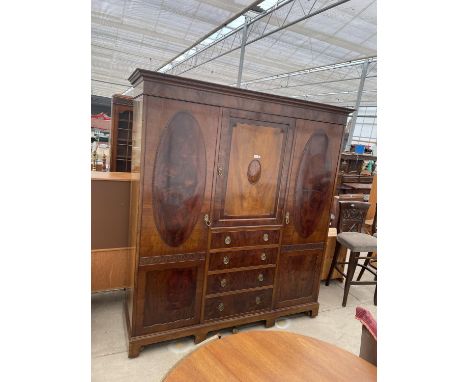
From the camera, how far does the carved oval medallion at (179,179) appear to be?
1.92 m

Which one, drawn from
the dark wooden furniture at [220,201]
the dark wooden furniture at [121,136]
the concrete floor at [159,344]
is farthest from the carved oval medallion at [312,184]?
the dark wooden furniture at [121,136]

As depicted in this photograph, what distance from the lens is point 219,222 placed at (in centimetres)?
219

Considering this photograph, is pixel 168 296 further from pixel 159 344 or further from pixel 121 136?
pixel 121 136

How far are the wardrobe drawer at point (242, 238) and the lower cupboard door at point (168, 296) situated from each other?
0.21 meters

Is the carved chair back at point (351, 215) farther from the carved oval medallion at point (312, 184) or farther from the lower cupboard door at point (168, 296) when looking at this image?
the lower cupboard door at point (168, 296)

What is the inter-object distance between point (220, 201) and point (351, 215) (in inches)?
69.2

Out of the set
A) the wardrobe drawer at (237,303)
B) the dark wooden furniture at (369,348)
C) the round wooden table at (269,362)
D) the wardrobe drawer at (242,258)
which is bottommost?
the wardrobe drawer at (237,303)

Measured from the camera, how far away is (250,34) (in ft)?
20.6

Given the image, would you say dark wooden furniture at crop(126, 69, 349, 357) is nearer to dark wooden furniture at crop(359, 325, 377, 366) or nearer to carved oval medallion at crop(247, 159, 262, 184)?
carved oval medallion at crop(247, 159, 262, 184)

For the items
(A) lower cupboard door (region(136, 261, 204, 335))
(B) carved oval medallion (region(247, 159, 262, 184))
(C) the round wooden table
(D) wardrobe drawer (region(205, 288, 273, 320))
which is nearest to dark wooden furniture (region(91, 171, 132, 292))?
(A) lower cupboard door (region(136, 261, 204, 335))

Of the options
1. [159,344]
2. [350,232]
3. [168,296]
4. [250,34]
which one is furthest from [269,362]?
[250,34]

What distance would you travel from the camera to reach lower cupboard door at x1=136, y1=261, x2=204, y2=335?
2.09 metres
